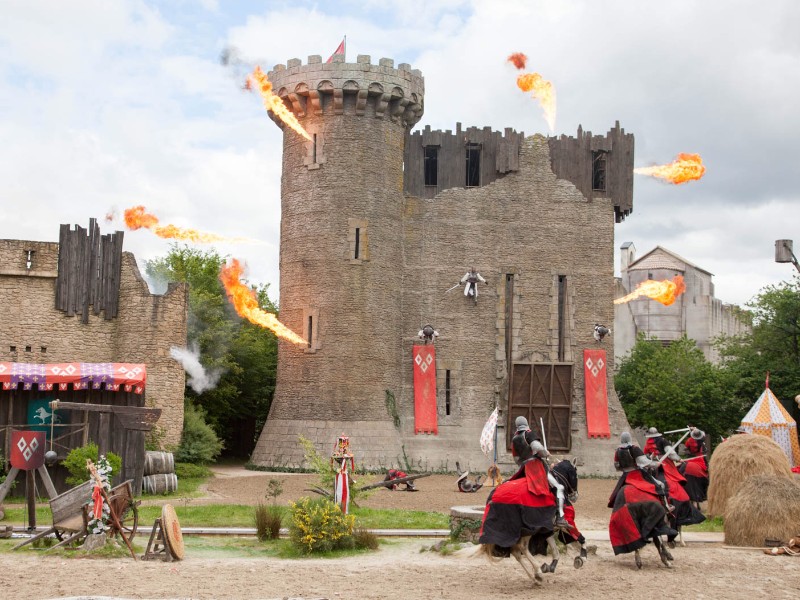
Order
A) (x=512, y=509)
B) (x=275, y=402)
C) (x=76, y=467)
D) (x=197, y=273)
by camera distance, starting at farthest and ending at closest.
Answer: (x=197, y=273) < (x=275, y=402) < (x=76, y=467) < (x=512, y=509)

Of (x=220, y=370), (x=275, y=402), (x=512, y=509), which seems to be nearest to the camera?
(x=512, y=509)

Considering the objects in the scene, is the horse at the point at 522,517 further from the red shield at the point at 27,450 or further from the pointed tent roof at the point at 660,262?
the pointed tent roof at the point at 660,262

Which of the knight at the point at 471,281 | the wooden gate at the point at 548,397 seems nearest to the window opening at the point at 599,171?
the knight at the point at 471,281

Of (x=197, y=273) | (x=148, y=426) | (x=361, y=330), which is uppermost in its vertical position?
(x=197, y=273)

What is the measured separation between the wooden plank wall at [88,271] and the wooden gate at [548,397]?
13921mm

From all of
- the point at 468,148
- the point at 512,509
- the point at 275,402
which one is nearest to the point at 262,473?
the point at 275,402

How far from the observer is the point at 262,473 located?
1374 inches

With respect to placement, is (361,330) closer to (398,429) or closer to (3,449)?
(398,429)

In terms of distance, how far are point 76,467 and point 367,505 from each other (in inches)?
254

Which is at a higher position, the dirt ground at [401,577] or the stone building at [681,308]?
the stone building at [681,308]

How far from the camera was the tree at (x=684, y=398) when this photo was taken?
142ft

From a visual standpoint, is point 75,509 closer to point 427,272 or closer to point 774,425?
point 427,272

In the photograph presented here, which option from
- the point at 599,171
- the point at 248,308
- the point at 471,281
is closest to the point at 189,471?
the point at 248,308

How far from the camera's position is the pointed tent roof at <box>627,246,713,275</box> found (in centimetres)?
6612
